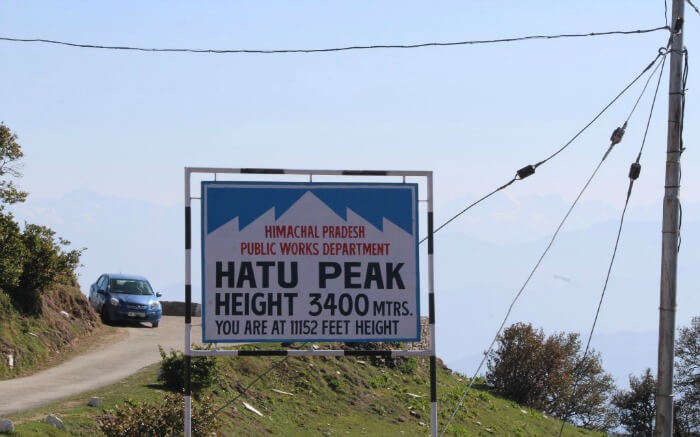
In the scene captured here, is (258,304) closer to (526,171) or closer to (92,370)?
(526,171)

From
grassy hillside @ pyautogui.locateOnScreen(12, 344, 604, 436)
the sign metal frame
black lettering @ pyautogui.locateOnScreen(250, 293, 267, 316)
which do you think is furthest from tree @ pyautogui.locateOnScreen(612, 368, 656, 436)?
black lettering @ pyautogui.locateOnScreen(250, 293, 267, 316)

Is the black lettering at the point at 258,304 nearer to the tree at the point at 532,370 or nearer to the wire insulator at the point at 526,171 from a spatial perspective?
the wire insulator at the point at 526,171

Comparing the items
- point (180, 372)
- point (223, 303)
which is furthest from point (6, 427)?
point (180, 372)

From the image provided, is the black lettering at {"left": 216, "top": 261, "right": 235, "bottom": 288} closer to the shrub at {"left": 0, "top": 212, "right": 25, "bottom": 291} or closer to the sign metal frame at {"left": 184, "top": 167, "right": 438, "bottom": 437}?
the sign metal frame at {"left": 184, "top": 167, "right": 438, "bottom": 437}

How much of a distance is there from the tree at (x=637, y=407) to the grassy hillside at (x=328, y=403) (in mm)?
19924

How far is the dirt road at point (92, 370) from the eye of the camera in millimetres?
19094

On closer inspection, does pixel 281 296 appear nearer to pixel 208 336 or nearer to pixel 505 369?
pixel 208 336

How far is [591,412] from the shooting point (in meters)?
47.6

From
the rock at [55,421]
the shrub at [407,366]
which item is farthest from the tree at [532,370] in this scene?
the rock at [55,421]

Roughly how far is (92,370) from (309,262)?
12.5 meters

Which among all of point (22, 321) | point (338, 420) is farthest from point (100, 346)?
point (338, 420)

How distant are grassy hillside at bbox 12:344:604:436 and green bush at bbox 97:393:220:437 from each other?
0.51m

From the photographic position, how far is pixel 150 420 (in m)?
15.6

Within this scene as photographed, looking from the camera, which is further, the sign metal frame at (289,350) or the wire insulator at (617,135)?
the wire insulator at (617,135)
